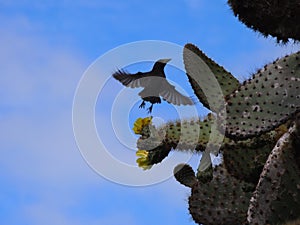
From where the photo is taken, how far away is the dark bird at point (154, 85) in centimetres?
638

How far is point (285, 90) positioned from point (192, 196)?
4.70 ft

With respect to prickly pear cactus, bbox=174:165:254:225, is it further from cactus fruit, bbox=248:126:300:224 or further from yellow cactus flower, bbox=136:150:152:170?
cactus fruit, bbox=248:126:300:224

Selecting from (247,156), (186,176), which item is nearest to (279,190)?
(247,156)

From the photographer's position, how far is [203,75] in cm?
594

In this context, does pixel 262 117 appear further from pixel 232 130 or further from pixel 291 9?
pixel 291 9

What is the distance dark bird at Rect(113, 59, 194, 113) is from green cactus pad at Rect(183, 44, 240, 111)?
0.35 metres

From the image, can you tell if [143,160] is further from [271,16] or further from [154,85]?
[271,16]

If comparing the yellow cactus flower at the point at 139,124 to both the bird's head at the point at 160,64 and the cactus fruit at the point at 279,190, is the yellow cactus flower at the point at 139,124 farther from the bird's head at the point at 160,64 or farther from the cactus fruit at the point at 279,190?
the cactus fruit at the point at 279,190

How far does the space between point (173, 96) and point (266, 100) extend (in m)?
1.88

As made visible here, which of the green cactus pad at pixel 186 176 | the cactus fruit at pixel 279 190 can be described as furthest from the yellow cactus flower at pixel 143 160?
the cactus fruit at pixel 279 190

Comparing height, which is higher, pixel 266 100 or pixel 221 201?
pixel 221 201

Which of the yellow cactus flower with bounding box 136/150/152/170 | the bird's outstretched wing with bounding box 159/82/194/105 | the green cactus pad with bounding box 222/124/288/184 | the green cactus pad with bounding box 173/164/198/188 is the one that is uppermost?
the bird's outstretched wing with bounding box 159/82/194/105

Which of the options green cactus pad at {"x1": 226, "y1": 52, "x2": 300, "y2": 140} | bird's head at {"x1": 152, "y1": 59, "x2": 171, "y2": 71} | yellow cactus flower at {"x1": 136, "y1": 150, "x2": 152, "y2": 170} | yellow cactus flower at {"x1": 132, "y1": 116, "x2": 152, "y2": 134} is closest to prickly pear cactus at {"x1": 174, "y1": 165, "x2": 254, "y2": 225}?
yellow cactus flower at {"x1": 136, "y1": 150, "x2": 152, "y2": 170}

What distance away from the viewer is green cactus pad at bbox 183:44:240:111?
19.2 feet
